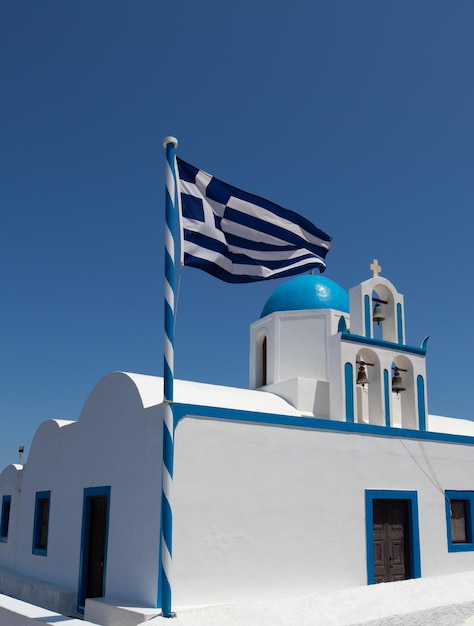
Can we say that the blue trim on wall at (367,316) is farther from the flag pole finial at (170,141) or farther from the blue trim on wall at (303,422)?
the flag pole finial at (170,141)

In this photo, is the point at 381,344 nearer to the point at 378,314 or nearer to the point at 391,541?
the point at 378,314

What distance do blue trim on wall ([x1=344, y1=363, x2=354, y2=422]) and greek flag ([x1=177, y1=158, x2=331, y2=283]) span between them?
2210mm

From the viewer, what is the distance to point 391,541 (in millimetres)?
9734

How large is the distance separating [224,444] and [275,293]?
5.53 m

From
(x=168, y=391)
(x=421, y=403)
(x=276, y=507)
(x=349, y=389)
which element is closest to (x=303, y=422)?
(x=276, y=507)

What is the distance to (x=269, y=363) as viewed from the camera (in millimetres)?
12484

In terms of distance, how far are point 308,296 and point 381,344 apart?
218 cm

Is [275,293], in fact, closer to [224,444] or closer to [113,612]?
[224,444]

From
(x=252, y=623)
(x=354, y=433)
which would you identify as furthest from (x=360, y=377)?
(x=252, y=623)

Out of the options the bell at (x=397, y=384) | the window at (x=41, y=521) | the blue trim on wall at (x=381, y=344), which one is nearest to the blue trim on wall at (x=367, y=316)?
the blue trim on wall at (x=381, y=344)

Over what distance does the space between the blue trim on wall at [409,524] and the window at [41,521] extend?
578 centimetres

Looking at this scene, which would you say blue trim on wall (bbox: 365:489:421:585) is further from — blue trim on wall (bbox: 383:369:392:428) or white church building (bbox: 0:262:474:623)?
blue trim on wall (bbox: 383:369:392:428)

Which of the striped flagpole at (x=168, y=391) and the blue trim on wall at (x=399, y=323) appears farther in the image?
the blue trim on wall at (x=399, y=323)

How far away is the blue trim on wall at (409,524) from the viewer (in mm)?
9273
